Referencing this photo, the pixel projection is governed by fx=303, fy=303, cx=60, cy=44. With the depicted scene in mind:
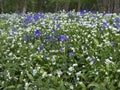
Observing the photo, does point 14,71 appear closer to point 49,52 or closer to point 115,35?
point 49,52

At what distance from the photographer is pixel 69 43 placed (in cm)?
760

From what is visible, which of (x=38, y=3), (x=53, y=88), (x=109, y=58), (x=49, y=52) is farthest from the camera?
(x=38, y=3)

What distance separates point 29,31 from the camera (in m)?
9.42

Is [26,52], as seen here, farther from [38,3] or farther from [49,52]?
[38,3]

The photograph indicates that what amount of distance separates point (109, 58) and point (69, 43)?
1.58m

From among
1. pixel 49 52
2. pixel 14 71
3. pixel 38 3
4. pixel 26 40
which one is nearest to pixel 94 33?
pixel 49 52

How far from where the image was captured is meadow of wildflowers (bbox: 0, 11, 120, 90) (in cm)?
562

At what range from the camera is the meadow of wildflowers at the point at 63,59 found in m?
5.62

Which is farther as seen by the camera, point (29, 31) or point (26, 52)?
point (29, 31)

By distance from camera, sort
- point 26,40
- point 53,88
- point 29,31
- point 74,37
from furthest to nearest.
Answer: point 29,31 → point 26,40 → point 74,37 → point 53,88

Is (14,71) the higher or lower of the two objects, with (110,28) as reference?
lower

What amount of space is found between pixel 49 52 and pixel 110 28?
1.89 metres

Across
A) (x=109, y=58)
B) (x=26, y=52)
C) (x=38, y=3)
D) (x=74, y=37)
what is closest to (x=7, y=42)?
(x=26, y=52)

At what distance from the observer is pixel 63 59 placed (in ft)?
21.4
